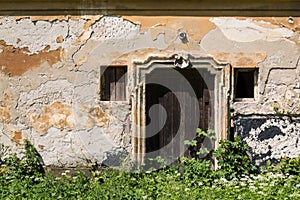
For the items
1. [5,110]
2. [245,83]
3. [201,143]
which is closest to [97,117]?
[5,110]

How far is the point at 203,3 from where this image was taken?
6.82 metres

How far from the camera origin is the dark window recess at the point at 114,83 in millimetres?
7016

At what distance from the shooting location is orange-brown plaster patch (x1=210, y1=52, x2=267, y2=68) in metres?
6.85

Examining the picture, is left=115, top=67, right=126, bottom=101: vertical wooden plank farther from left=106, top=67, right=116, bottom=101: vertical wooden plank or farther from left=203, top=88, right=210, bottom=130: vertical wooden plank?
left=203, top=88, right=210, bottom=130: vertical wooden plank

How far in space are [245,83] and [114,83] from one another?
5.50 ft

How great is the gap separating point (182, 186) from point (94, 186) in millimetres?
1029

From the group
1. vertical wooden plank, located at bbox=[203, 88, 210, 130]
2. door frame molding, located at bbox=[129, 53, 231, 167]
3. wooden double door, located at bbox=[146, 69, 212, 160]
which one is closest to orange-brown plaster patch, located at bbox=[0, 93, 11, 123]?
door frame molding, located at bbox=[129, 53, 231, 167]

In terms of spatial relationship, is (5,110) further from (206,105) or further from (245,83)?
(245,83)

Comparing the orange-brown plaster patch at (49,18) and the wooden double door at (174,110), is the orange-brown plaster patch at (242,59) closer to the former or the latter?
the wooden double door at (174,110)

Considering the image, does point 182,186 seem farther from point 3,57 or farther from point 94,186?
point 3,57

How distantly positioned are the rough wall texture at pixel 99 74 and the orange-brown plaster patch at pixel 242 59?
0.01m

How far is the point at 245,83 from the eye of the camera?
23.1ft

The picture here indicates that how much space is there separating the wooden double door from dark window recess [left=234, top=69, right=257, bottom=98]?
38 centimetres

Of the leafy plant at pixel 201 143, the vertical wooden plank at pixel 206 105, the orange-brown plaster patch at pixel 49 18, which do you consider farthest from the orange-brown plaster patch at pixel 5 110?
the vertical wooden plank at pixel 206 105
